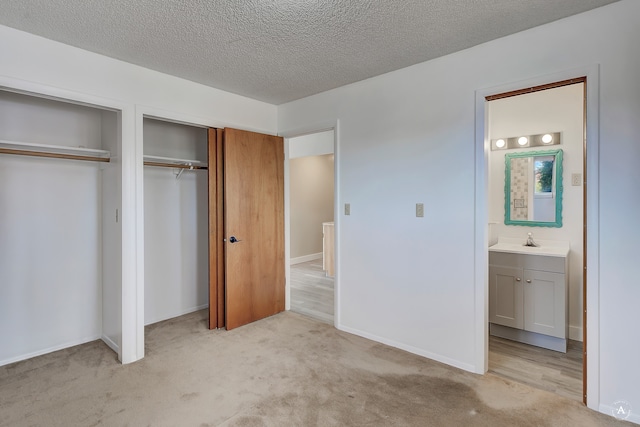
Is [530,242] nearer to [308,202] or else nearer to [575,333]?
[575,333]

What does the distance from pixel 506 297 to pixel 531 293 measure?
21 centimetres

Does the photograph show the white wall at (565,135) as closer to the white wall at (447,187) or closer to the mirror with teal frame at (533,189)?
the mirror with teal frame at (533,189)

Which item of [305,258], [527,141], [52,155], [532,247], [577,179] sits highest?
[527,141]

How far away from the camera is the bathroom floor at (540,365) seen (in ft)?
7.64

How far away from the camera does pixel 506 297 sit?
3098 mm

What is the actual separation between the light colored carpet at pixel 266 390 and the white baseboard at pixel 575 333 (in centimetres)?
121

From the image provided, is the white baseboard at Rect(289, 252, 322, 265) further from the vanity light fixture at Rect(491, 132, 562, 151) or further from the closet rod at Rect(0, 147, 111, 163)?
the vanity light fixture at Rect(491, 132, 562, 151)

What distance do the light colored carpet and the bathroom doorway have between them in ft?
1.52

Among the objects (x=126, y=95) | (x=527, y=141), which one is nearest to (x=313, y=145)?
(x=527, y=141)

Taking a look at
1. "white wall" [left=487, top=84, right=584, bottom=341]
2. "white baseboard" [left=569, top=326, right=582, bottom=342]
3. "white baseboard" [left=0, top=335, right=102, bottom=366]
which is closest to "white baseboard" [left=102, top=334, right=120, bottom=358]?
"white baseboard" [left=0, top=335, right=102, bottom=366]

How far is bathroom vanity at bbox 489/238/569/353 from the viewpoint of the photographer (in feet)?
9.30

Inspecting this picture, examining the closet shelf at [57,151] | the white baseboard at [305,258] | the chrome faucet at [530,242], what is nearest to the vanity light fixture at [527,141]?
the chrome faucet at [530,242]

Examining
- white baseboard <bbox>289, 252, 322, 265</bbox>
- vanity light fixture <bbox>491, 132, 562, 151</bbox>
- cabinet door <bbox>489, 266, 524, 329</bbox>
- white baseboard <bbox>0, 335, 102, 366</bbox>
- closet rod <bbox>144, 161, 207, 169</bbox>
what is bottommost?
white baseboard <bbox>0, 335, 102, 366</bbox>

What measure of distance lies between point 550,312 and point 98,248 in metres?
4.23
